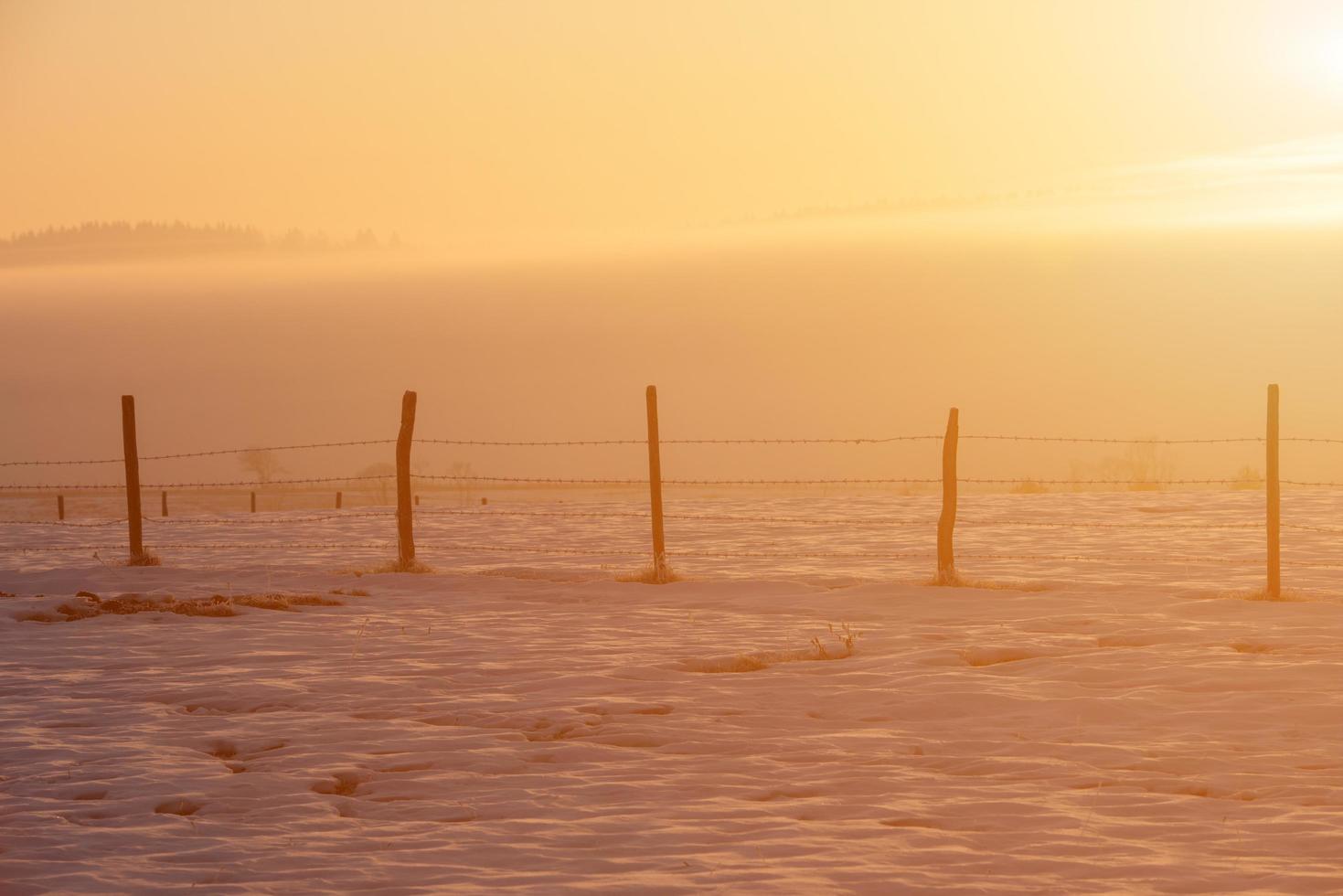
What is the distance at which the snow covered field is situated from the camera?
610 centimetres

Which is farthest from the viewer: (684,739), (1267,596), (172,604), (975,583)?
(975,583)

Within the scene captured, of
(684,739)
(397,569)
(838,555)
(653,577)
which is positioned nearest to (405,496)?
(397,569)

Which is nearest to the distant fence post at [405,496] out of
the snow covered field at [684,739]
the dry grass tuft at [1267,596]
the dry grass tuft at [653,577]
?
the snow covered field at [684,739]

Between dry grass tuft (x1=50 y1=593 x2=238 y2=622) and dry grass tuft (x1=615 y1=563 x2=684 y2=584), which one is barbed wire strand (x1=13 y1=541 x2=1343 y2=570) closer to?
dry grass tuft (x1=615 y1=563 x2=684 y2=584)

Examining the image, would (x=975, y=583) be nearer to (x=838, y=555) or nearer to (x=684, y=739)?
(x=838, y=555)

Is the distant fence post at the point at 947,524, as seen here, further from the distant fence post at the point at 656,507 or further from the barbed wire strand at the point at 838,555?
the distant fence post at the point at 656,507

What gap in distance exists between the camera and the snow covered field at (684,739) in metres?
6.10

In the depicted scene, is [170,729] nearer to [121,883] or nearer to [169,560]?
[121,883]

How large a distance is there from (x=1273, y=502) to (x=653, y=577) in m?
6.35

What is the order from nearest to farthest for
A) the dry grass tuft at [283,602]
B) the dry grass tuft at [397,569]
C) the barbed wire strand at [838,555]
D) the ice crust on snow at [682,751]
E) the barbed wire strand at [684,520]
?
the ice crust on snow at [682,751] → the dry grass tuft at [283,602] → the dry grass tuft at [397,569] → the barbed wire strand at [838,555] → the barbed wire strand at [684,520]

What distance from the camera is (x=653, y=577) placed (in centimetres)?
1516

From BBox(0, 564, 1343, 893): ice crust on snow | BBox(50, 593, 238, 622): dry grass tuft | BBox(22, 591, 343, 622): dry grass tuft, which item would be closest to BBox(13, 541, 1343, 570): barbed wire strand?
BBox(22, 591, 343, 622): dry grass tuft

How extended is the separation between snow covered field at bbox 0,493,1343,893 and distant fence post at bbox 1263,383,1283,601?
33 cm

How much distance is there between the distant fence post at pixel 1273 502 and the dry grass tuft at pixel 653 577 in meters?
5.96
